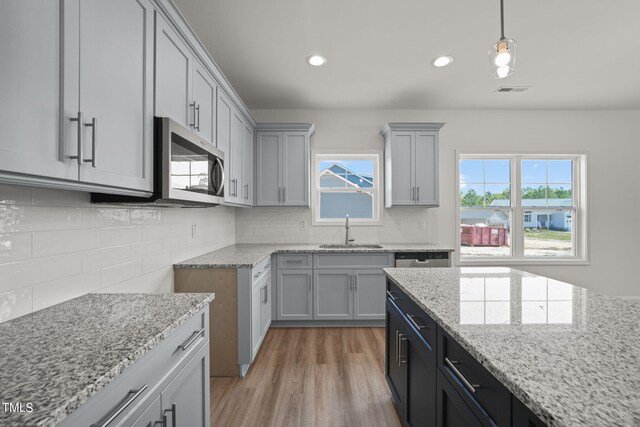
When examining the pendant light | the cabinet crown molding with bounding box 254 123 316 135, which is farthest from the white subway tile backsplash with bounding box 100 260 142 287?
the pendant light

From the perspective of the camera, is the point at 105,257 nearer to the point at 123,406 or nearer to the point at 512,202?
the point at 123,406

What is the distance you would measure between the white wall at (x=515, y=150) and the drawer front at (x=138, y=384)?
2.79 metres

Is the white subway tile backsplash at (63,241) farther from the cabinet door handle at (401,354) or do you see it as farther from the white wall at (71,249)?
the cabinet door handle at (401,354)

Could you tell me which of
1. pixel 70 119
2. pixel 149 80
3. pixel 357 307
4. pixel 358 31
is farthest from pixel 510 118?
pixel 70 119

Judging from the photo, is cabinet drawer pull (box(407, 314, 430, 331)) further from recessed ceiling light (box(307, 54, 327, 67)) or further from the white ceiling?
recessed ceiling light (box(307, 54, 327, 67))

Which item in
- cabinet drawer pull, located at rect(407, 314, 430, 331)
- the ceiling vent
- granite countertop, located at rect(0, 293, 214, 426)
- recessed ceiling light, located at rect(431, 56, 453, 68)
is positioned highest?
the ceiling vent

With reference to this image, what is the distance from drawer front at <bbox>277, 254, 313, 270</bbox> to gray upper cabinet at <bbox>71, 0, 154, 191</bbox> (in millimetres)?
2020

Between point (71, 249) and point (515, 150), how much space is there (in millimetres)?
4789

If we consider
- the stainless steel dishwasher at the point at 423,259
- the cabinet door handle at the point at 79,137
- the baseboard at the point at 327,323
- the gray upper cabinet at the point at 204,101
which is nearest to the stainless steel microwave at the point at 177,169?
the gray upper cabinet at the point at 204,101

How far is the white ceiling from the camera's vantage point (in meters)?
2.14

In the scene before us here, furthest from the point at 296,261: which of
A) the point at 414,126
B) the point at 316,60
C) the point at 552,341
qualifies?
the point at 552,341

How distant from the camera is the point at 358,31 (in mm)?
2361

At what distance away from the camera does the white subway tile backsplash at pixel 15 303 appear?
3.61ft

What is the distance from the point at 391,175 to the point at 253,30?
217 cm
